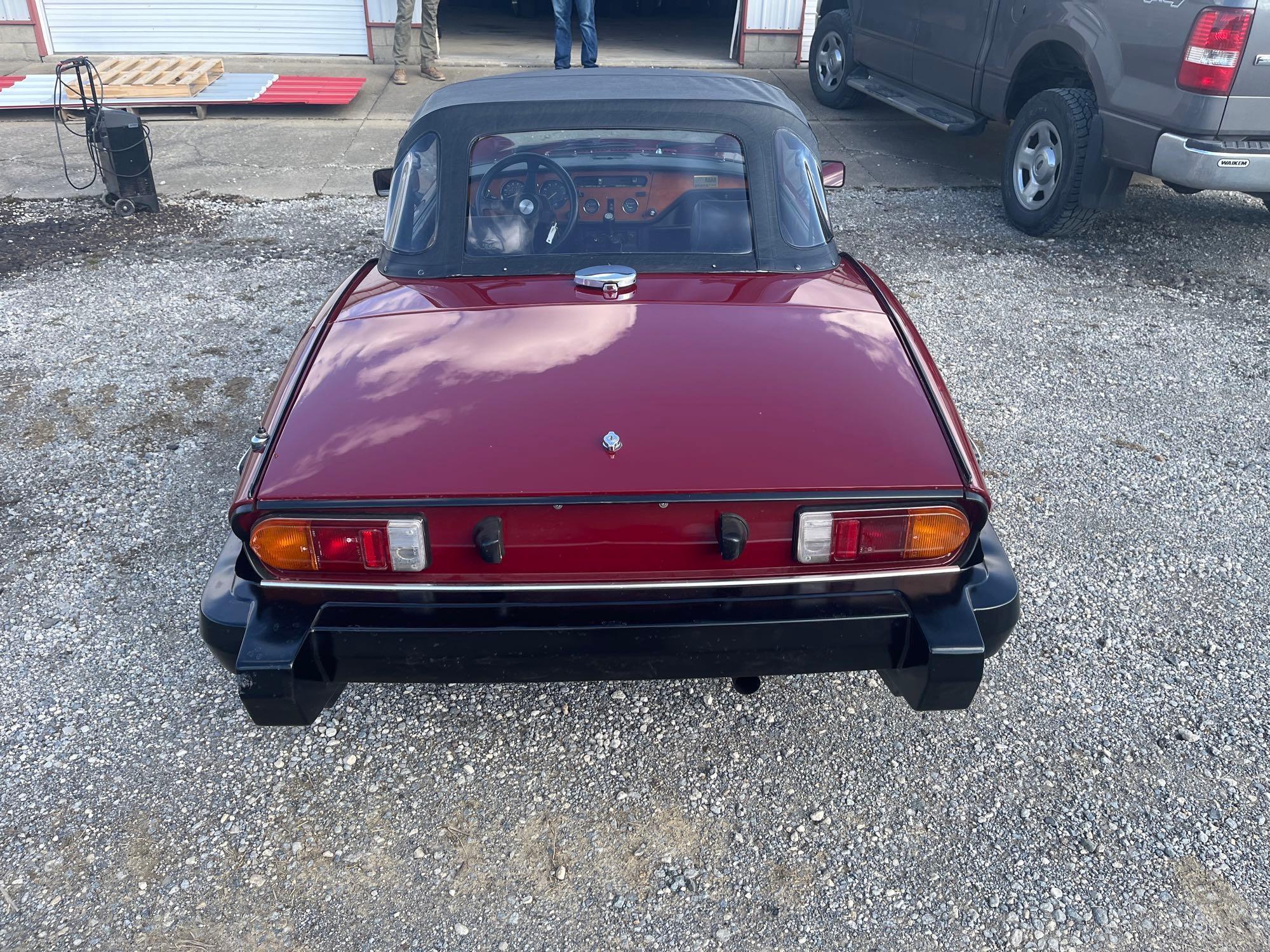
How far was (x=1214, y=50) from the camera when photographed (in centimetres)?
516

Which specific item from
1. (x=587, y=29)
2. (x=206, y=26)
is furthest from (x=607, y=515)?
(x=206, y=26)

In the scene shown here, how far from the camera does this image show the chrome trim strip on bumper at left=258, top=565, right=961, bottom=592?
7.25 ft

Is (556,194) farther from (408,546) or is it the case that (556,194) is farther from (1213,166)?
(1213,166)

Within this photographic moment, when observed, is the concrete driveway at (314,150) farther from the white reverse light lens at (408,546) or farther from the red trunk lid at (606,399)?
the white reverse light lens at (408,546)

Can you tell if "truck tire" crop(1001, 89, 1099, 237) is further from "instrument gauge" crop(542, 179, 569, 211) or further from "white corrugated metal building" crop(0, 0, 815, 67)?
"white corrugated metal building" crop(0, 0, 815, 67)

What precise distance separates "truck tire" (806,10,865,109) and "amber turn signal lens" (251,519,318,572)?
8357 millimetres

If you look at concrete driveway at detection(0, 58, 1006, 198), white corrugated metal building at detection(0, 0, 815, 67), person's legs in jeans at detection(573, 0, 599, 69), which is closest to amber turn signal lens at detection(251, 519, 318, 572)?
concrete driveway at detection(0, 58, 1006, 198)

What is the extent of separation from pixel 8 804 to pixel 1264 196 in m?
8.02

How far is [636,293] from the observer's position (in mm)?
2838

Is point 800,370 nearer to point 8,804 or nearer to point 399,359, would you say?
point 399,359

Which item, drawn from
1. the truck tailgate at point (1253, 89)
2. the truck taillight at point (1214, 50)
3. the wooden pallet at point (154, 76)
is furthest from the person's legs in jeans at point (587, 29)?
the truck tailgate at point (1253, 89)

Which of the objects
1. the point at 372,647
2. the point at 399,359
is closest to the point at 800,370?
the point at 399,359

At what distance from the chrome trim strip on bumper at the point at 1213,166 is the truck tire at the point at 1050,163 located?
696 millimetres

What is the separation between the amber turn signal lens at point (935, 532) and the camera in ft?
7.17
